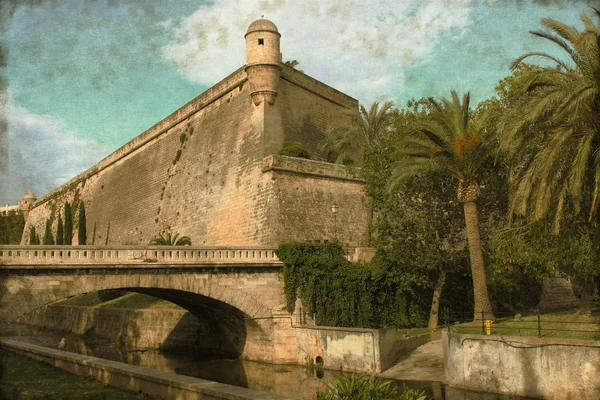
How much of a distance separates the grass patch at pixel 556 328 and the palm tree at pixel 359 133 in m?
11.6

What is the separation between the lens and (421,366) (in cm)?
1962

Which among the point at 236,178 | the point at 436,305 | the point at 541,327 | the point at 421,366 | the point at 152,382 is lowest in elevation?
the point at 421,366

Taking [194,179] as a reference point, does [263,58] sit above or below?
above

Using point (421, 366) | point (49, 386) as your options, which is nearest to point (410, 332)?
point (421, 366)

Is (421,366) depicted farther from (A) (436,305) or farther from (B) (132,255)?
(B) (132,255)

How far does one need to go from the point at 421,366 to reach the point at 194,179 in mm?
20359

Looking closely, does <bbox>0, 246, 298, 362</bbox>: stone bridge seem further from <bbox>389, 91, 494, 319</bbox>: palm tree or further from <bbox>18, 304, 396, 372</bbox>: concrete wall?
<bbox>389, 91, 494, 319</bbox>: palm tree

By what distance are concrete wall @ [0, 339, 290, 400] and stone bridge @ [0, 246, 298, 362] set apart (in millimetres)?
3468

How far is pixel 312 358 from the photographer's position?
22500 mm

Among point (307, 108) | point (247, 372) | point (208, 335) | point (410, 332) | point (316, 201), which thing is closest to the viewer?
point (247, 372)

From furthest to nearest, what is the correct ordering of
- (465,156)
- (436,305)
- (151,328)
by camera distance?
(151,328), (436,305), (465,156)

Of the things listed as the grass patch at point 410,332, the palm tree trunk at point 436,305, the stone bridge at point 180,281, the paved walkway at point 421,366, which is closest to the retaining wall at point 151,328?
the stone bridge at point 180,281

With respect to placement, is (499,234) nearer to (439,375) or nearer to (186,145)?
(439,375)

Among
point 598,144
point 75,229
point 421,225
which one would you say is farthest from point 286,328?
point 75,229
